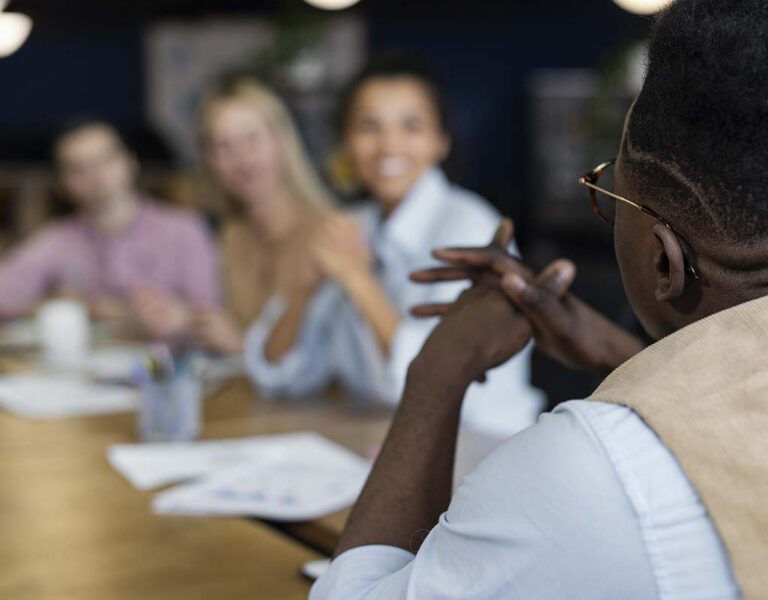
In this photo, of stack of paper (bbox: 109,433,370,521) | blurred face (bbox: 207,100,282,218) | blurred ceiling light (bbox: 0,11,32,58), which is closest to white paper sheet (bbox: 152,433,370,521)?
stack of paper (bbox: 109,433,370,521)

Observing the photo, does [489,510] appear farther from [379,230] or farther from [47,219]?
[47,219]

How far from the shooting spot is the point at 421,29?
8617 mm

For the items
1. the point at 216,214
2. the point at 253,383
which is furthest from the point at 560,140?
the point at 253,383

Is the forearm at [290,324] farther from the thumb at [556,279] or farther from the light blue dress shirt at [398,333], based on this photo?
the thumb at [556,279]

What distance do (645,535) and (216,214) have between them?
611cm

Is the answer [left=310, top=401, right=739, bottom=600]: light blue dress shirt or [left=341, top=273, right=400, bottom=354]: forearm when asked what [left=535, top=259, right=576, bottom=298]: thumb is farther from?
[left=341, top=273, right=400, bottom=354]: forearm

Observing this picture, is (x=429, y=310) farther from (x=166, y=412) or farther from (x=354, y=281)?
(x=354, y=281)

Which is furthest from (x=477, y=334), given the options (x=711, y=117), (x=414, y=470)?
(x=711, y=117)

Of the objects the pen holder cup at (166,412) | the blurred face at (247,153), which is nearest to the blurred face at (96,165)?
the blurred face at (247,153)

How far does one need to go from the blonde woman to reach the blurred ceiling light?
86cm

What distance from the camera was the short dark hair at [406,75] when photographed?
2816mm

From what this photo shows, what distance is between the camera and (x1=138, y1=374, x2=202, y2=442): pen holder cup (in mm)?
2043

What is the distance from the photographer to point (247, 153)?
135 inches

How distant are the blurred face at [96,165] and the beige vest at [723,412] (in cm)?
326
